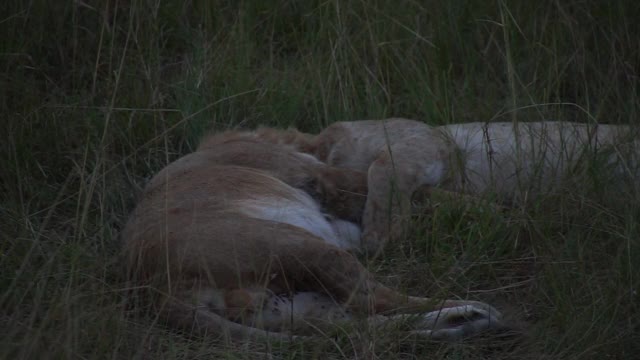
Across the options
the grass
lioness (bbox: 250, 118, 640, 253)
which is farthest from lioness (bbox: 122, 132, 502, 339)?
lioness (bbox: 250, 118, 640, 253)

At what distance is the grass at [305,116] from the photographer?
10.2 feet

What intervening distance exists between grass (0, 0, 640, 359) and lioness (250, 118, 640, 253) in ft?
0.58

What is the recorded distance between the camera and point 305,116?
5.29 metres

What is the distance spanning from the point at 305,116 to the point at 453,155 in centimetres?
111

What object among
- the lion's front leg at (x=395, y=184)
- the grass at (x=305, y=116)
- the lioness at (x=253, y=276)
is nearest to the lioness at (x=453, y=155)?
the lion's front leg at (x=395, y=184)

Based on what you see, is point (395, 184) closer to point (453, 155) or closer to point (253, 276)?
point (453, 155)

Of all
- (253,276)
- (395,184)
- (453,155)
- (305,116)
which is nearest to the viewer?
(253,276)

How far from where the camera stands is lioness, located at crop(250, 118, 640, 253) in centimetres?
415

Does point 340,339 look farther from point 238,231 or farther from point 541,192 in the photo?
point 541,192

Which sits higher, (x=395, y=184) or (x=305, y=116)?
(x=305, y=116)

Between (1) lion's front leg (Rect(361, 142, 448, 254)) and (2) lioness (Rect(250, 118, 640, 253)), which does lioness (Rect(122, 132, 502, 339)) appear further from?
(2) lioness (Rect(250, 118, 640, 253))

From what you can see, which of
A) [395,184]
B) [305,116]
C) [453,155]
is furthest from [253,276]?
[305,116]

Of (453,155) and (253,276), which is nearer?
(253,276)

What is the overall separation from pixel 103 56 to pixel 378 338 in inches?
119
